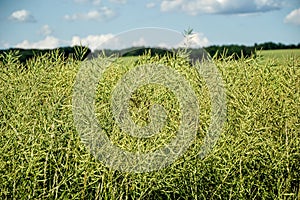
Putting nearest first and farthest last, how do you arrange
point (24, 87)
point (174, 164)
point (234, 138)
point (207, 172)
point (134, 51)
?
1. point (174, 164)
2. point (207, 172)
3. point (234, 138)
4. point (24, 87)
5. point (134, 51)

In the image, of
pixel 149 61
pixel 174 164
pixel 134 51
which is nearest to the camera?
pixel 174 164

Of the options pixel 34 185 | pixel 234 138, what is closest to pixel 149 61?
pixel 234 138

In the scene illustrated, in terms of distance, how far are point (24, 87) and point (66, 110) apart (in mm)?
430

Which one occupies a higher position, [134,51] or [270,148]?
[134,51]

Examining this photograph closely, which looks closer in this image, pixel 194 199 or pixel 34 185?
pixel 34 185

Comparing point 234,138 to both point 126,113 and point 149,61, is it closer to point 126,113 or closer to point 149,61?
point 126,113

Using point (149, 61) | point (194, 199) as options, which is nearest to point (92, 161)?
point (194, 199)

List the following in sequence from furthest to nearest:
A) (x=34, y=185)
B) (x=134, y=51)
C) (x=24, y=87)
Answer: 1. (x=134, y=51)
2. (x=24, y=87)
3. (x=34, y=185)

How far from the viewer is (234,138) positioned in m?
2.19

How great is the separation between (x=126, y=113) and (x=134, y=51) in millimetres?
1249

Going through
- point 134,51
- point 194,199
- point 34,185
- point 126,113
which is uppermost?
point 134,51

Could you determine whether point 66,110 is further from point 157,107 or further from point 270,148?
point 270,148

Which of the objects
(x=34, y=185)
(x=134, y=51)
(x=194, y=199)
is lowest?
(x=194, y=199)

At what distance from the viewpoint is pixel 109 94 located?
252cm
